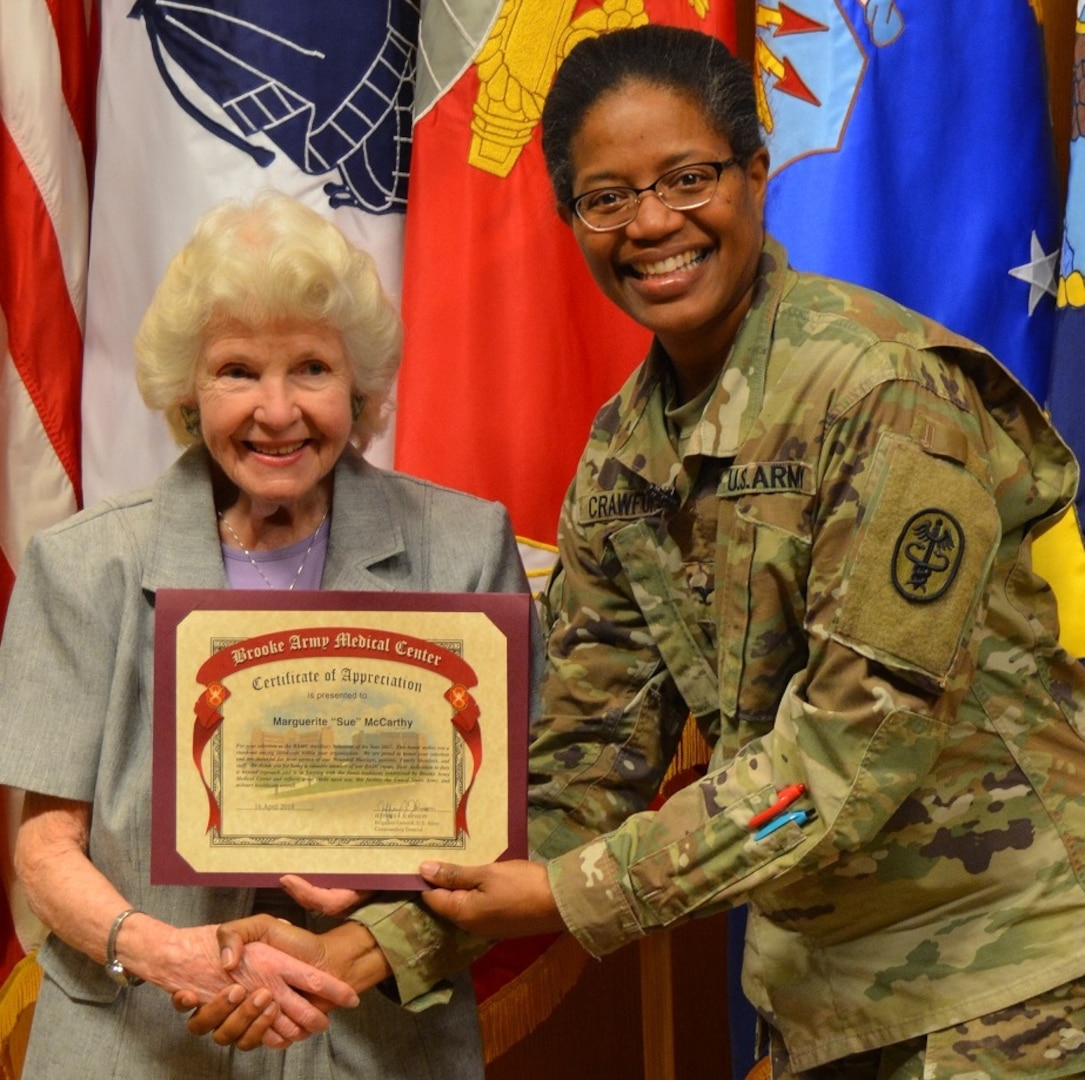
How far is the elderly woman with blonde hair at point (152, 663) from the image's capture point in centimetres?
153

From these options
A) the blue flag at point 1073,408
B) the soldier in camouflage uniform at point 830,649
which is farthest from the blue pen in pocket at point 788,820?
the blue flag at point 1073,408

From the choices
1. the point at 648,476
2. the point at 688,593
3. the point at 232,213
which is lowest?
the point at 688,593

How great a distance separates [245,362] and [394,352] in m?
0.19

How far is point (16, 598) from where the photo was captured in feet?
5.19

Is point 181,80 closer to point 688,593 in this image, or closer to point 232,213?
point 232,213

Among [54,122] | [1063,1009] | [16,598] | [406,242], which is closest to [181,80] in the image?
[54,122]

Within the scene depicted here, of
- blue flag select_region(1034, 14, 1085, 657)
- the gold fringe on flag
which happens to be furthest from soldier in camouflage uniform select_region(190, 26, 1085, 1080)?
the gold fringe on flag

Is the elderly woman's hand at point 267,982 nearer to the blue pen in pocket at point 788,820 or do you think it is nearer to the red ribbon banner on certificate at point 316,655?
the red ribbon banner on certificate at point 316,655

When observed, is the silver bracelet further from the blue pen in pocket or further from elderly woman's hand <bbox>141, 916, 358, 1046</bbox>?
the blue pen in pocket

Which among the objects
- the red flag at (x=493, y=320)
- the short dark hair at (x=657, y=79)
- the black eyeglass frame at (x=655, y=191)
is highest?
the short dark hair at (x=657, y=79)

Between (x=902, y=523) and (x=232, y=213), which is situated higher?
(x=232, y=213)

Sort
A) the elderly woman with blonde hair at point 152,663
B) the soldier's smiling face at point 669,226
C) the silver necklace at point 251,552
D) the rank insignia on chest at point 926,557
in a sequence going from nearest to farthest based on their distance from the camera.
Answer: the rank insignia on chest at point 926,557 → the soldier's smiling face at point 669,226 → the elderly woman with blonde hair at point 152,663 → the silver necklace at point 251,552

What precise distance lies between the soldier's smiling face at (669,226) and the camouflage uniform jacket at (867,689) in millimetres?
48

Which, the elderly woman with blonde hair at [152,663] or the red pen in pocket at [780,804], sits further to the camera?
the elderly woman with blonde hair at [152,663]
